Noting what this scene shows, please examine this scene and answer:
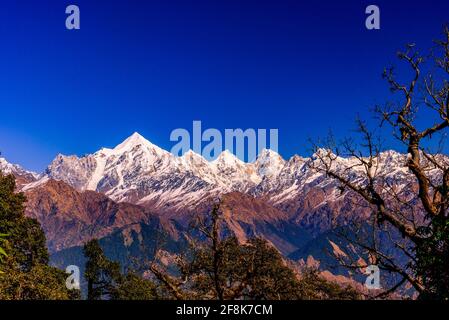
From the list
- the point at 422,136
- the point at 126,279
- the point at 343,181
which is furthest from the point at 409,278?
the point at 126,279

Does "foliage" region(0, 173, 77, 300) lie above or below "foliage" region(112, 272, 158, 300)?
above

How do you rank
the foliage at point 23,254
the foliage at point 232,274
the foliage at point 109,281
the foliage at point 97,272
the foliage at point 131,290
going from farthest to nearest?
the foliage at point 97,272 → the foliage at point 109,281 → the foliage at point 131,290 → the foliage at point 23,254 → the foliage at point 232,274

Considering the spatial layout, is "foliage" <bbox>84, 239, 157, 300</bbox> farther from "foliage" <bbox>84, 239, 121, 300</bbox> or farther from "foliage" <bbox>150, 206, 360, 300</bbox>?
"foliage" <bbox>150, 206, 360, 300</bbox>

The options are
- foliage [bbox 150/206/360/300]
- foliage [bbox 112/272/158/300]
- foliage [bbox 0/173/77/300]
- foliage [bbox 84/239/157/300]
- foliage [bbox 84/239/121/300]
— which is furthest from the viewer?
foliage [bbox 84/239/121/300]

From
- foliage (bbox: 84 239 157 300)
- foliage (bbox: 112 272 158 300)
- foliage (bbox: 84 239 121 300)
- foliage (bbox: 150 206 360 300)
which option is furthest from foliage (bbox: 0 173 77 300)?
foliage (bbox: 150 206 360 300)

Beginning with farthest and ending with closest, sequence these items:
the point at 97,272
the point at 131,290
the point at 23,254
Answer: the point at 97,272 → the point at 131,290 → the point at 23,254

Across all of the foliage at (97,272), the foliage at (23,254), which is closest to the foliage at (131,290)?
the foliage at (97,272)

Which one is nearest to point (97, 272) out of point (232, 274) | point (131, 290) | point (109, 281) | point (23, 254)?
point (109, 281)

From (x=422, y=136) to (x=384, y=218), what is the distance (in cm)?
354

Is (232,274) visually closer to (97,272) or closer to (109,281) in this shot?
(109,281)

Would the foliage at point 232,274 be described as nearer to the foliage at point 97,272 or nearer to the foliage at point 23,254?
the foliage at point 23,254

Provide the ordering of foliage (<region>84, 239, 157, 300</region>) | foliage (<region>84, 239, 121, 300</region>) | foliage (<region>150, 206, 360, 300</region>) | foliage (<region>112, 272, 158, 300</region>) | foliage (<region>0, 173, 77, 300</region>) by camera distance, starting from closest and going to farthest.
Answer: foliage (<region>150, 206, 360, 300</region>), foliage (<region>0, 173, 77, 300</region>), foliage (<region>112, 272, 158, 300</region>), foliage (<region>84, 239, 157, 300</region>), foliage (<region>84, 239, 121, 300</region>)
